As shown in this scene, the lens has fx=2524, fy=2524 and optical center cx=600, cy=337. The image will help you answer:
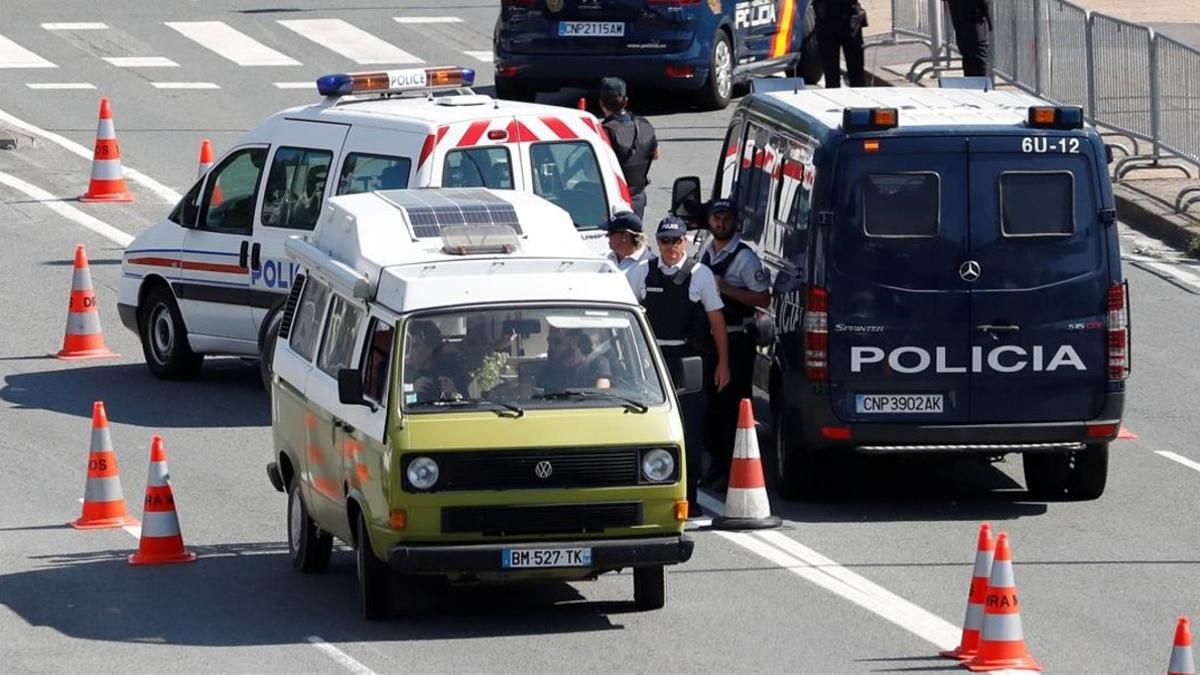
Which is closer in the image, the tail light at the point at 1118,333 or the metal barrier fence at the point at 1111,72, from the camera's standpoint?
the tail light at the point at 1118,333

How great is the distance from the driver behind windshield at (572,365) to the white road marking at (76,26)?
20852 millimetres

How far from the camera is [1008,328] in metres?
14.1

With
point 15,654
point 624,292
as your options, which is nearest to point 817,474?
point 624,292

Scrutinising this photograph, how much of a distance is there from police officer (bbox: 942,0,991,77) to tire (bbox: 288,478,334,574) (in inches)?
520

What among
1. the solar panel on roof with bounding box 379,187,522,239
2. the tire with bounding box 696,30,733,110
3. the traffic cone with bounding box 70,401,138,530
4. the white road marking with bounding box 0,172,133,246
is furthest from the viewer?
the tire with bounding box 696,30,733,110

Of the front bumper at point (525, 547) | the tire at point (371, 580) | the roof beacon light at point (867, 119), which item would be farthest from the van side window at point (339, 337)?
the roof beacon light at point (867, 119)

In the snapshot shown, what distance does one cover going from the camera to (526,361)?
39.2 ft

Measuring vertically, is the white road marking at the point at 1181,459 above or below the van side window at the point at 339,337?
below

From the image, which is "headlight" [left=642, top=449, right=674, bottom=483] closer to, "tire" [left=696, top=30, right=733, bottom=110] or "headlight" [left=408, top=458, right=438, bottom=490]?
"headlight" [left=408, top=458, right=438, bottom=490]

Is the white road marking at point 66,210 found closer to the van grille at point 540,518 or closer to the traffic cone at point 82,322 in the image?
the traffic cone at point 82,322

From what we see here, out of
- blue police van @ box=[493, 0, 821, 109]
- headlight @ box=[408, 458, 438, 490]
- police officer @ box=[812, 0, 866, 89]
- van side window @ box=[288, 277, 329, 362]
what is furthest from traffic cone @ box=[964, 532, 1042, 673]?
blue police van @ box=[493, 0, 821, 109]

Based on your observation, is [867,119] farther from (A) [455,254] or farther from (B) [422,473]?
(B) [422,473]

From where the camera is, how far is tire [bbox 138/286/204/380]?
708 inches

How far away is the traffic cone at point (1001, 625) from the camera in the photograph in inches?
424
